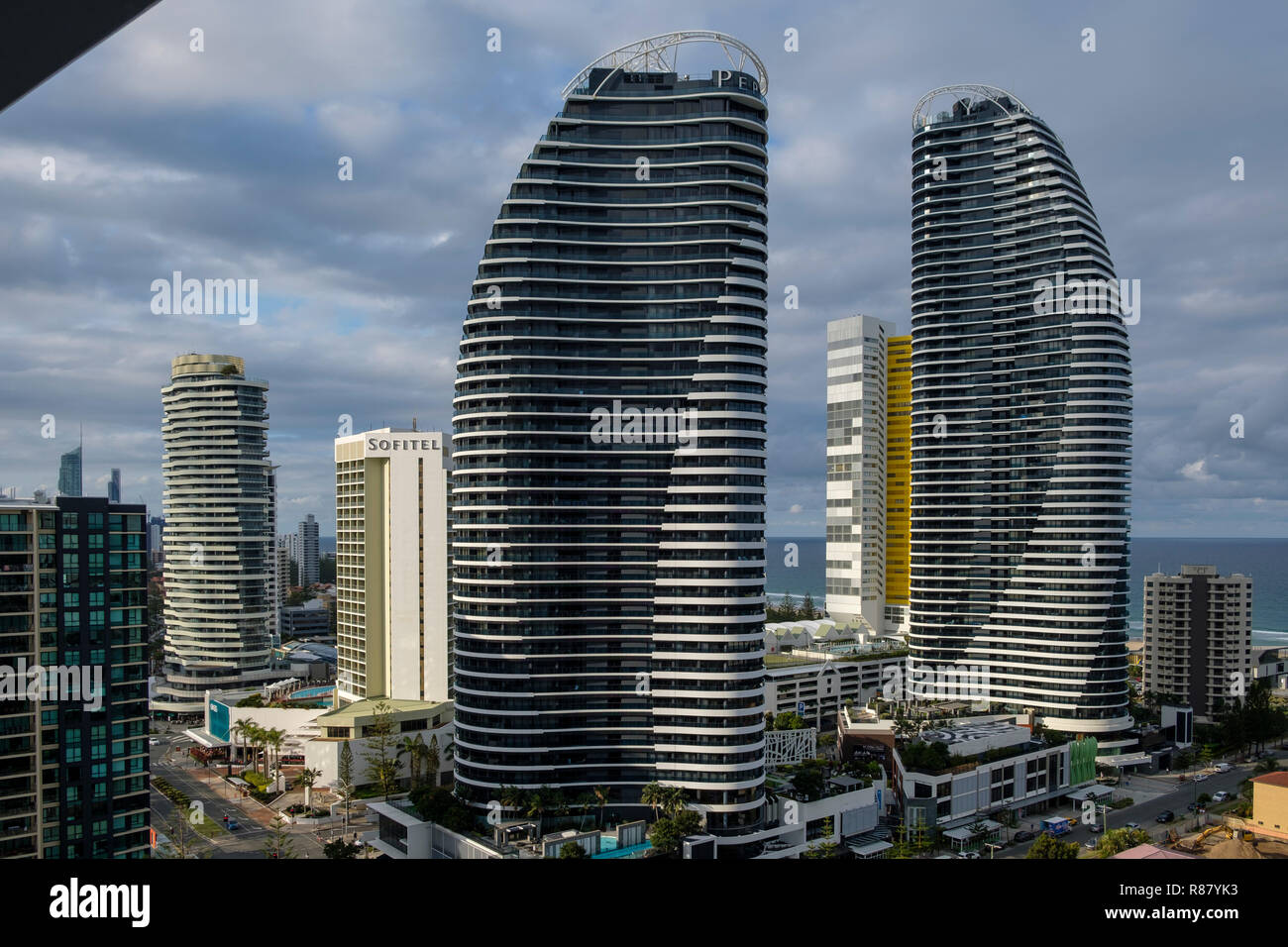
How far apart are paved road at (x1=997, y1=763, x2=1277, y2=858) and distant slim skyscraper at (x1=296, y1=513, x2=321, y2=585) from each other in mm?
126725

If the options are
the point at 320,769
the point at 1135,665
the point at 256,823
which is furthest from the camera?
the point at 1135,665

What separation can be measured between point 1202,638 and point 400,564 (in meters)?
46.9

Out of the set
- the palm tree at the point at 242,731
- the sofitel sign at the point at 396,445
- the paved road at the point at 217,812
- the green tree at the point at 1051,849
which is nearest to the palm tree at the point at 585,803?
the paved road at the point at 217,812

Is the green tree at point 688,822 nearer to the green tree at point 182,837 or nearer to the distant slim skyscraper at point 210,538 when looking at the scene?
the green tree at point 182,837

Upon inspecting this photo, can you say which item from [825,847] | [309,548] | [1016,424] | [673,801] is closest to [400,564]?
[673,801]

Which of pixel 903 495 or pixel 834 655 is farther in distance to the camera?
pixel 903 495

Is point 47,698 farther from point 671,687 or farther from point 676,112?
point 676,112

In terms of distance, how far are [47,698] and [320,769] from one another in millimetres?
17440

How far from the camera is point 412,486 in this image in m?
46.5

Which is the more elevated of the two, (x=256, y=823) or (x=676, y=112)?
(x=676, y=112)

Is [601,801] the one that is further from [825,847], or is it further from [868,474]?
[868,474]

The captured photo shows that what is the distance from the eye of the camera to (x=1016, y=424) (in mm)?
48938

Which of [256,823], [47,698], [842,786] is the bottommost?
[256,823]

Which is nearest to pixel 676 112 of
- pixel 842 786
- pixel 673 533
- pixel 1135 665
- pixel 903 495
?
pixel 673 533
